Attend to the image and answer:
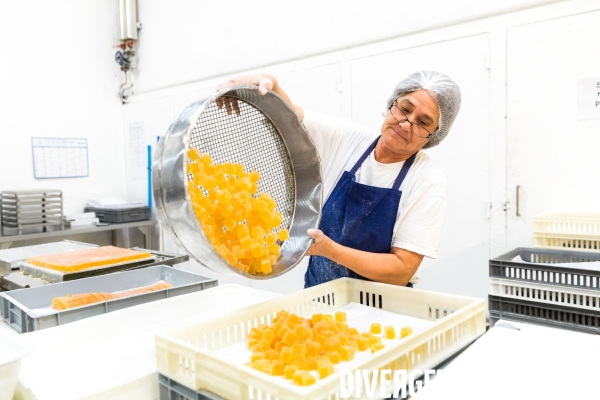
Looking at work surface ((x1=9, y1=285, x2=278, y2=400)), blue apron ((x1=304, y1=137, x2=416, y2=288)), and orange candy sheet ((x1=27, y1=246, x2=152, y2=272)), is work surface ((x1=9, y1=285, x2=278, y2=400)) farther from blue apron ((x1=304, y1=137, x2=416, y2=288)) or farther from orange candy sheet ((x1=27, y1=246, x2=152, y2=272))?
orange candy sheet ((x1=27, y1=246, x2=152, y2=272))

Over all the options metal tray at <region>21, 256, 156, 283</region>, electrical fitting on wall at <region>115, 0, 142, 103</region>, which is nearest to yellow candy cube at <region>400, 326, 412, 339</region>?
metal tray at <region>21, 256, 156, 283</region>

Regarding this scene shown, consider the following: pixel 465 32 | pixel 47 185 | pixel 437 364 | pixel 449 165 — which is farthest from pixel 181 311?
pixel 47 185

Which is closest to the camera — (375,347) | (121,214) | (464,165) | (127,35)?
(375,347)

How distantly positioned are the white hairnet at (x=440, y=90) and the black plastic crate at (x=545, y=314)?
60 cm

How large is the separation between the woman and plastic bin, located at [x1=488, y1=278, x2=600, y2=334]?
0.25m

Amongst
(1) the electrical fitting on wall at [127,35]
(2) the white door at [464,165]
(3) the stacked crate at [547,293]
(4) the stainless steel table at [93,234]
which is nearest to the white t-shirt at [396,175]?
(3) the stacked crate at [547,293]

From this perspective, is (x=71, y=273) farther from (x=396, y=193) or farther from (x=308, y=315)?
(x=396, y=193)

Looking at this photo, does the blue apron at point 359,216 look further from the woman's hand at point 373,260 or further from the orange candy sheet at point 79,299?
the orange candy sheet at point 79,299

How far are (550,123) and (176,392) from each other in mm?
2278

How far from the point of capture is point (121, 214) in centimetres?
429

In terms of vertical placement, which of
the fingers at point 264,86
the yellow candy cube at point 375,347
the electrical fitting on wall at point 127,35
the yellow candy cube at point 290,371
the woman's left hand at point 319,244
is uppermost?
the electrical fitting on wall at point 127,35

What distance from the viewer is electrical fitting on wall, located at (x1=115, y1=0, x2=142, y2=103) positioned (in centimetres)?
464

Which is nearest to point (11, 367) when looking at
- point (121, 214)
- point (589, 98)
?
point (589, 98)

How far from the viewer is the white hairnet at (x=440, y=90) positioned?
61.9 inches
